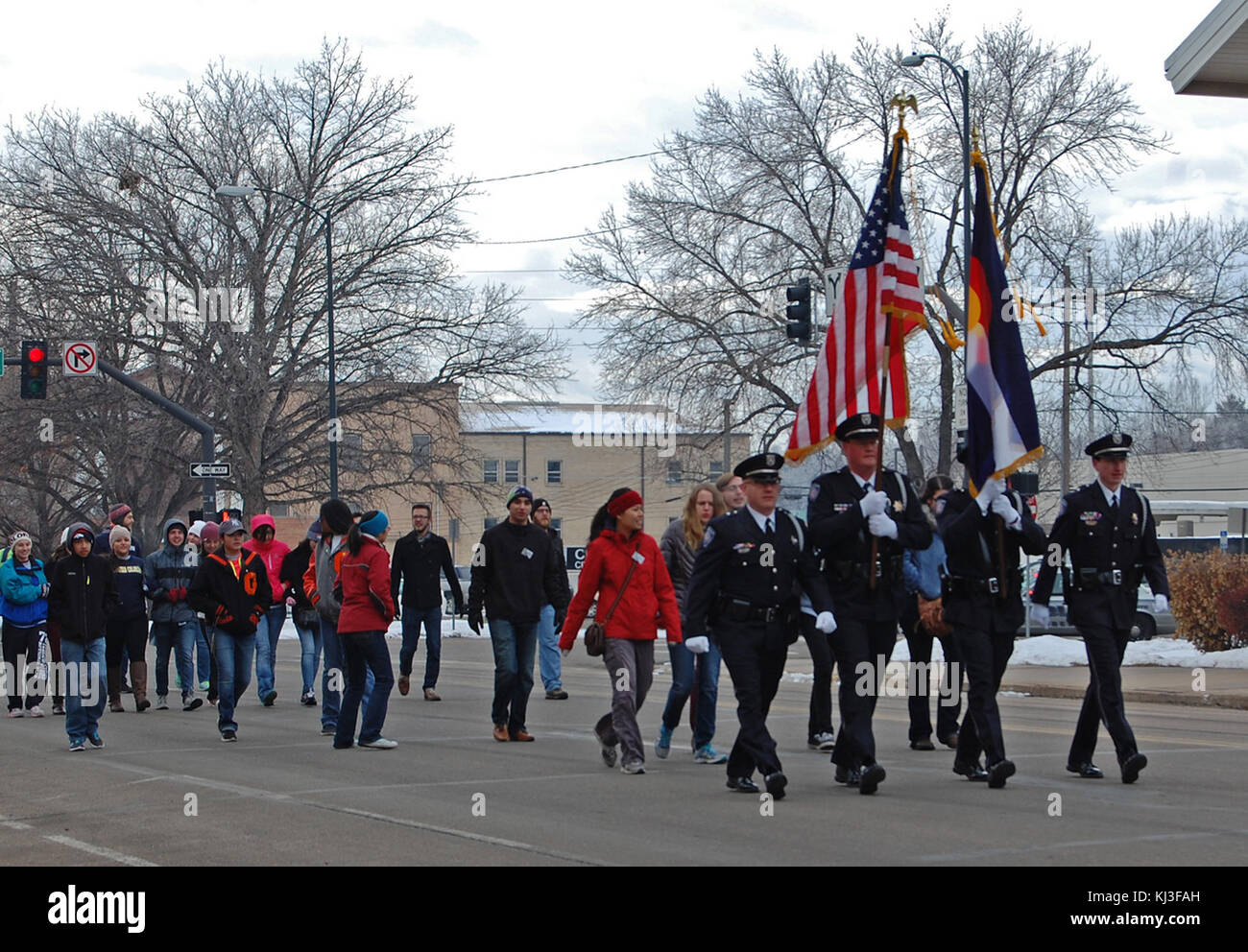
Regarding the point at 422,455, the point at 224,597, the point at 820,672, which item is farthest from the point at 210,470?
the point at 820,672

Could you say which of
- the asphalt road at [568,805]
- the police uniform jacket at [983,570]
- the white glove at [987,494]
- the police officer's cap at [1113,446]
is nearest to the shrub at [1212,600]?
the asphalt road at [568,805]

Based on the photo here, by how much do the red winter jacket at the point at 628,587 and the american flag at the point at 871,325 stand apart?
129cm

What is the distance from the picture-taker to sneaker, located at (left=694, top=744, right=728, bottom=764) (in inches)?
451

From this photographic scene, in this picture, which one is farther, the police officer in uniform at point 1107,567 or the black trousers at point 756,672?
the police officer in uniform at point 1107,567

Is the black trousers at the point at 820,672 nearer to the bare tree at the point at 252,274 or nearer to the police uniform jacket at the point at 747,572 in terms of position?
the police uniform jacket at the point at 747,572

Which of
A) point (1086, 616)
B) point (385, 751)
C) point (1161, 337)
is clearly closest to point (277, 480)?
point (1161, 337)

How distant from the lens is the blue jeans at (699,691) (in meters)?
11.3

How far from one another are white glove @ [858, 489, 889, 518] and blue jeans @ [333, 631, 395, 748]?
4.65 metres

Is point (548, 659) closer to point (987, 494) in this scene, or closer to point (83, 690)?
point (83, 690)

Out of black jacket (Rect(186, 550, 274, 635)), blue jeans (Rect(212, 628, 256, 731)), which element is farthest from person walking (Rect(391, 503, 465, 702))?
blue jeans (Rect(212, 628, 256, 731))

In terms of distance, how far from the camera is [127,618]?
16.2 metres

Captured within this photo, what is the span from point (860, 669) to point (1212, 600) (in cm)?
1332

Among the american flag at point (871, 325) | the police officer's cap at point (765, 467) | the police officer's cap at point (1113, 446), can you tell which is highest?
the american flag at point (871, 325)
